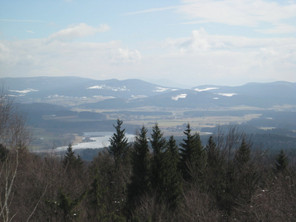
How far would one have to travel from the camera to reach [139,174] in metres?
29.0

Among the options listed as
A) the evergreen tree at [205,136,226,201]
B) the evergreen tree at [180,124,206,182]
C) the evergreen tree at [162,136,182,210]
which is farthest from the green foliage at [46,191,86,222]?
the evergreen tree at [180,124,206,182]

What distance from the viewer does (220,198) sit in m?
25.7

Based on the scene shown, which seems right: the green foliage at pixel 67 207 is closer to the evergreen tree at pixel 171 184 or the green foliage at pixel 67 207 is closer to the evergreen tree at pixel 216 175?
the evergreen tree at pixel 171 184

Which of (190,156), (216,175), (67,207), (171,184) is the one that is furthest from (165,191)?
(67,207)

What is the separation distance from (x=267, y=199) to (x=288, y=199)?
0.91 metres

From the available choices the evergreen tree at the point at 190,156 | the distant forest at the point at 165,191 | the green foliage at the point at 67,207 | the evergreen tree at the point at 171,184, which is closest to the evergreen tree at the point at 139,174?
the distant forest at the point at 165,191

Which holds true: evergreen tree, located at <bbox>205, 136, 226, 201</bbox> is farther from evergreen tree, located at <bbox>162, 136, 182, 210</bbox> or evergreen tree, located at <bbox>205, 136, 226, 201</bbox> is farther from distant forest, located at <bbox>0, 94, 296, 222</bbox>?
evergreen tree, located at <bbox>162, 136, 182, 210</bbox>

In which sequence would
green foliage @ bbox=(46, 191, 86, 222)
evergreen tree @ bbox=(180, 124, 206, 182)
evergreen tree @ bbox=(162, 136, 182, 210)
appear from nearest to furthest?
green foliage @ bbox=(46, 191, 86, 222)
evergreen tree @ bbox=(162, 136, 182, 210)
evergreen tree @ bbox=(180, 124, 206, 182)

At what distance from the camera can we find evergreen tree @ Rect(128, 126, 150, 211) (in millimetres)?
27625

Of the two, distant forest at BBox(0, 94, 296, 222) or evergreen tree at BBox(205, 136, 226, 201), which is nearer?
distant forest at BBox(0, 94, 296, 222)

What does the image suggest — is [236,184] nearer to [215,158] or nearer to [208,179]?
[208,179]

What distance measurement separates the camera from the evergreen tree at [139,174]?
27625 mm

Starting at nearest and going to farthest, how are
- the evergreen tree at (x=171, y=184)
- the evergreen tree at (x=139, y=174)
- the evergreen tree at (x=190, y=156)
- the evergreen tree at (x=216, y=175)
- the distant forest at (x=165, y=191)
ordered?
the distant forest at (x=165, y=191), the evergreen tree at (x=171, y=184), the evergreen tree at (x=216, y=175), the evergreen tree at (x=139, y=174), the evergreen tree at (x=190, y=156)

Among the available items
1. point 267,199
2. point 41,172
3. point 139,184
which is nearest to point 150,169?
point 139,184
